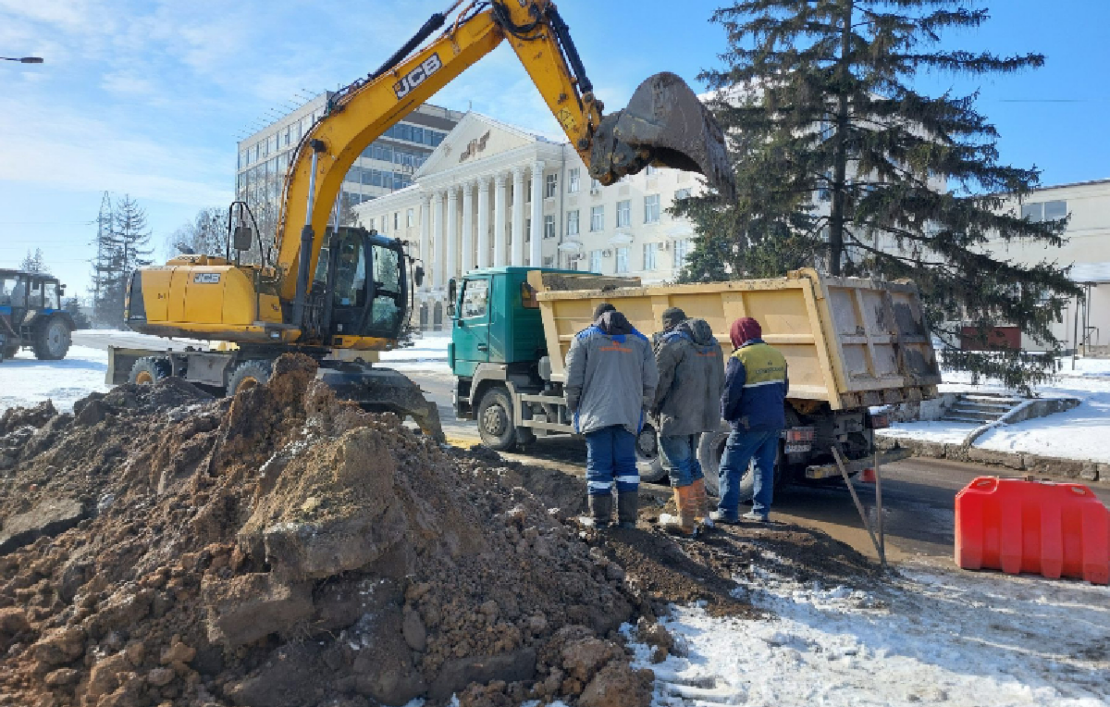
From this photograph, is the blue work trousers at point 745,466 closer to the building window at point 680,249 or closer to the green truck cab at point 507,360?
the green truck cab at point 507,360

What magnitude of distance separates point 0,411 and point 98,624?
1092 centimetres

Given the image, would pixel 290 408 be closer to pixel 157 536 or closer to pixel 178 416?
pixel 157 536

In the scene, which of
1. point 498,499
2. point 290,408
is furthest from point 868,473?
point 290,408

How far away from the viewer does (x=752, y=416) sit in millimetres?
6449

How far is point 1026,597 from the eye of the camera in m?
5.11

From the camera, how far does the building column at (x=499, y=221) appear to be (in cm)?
5238

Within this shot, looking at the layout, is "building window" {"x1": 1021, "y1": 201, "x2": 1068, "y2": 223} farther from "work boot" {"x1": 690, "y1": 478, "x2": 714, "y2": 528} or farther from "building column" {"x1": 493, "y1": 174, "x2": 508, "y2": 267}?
"work boot" {"x1": 690, "y1": 478, "x2": 714, "y2": 528}

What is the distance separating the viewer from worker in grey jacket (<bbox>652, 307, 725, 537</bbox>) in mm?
6164

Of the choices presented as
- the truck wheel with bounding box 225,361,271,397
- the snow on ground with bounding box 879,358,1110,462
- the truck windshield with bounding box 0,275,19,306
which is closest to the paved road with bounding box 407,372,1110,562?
the snow on ground with bounding box 879,358,1110,462

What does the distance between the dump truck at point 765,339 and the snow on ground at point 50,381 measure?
5915mm

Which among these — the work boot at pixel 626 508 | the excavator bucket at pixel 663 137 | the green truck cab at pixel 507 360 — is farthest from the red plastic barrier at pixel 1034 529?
the green truck cab at pixel 507 360

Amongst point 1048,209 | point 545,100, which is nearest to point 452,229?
point 1048,209

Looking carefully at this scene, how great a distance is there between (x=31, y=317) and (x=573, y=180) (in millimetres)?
32377

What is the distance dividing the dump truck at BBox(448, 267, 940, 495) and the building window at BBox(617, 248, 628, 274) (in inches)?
1404
